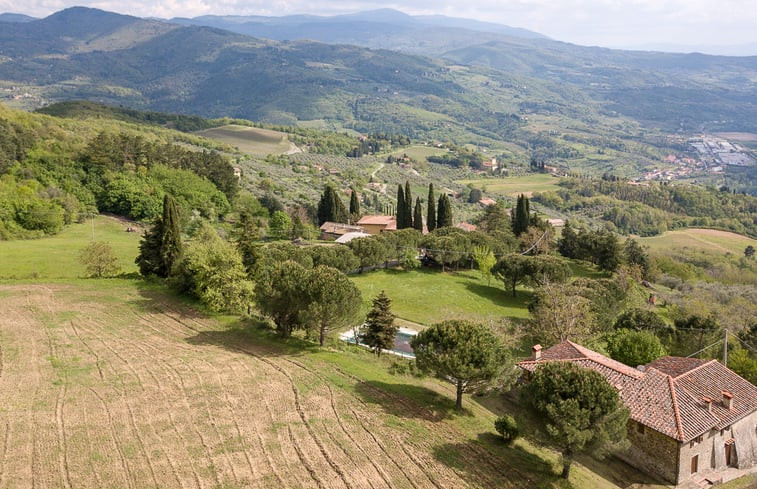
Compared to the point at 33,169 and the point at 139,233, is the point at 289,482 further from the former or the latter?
the point at 33,169

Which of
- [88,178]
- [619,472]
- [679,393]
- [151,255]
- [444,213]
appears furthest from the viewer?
[444,213]

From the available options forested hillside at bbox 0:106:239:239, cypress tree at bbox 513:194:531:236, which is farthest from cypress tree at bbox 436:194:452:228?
forested hillside at bbox 0:106:239:239

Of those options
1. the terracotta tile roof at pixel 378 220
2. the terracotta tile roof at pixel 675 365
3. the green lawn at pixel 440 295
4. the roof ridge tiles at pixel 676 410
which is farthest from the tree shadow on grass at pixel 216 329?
the terracotta tile roof at pixel 378 220

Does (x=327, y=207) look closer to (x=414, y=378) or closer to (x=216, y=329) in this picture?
(x=216, y=329)

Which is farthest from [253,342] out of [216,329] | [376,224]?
[376,224]

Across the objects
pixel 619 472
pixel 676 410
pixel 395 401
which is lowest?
pixel 619 472

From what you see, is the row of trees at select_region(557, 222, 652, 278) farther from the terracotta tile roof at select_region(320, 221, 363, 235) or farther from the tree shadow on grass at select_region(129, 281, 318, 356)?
the tree shadow on grass at select_region(129, 281, 318, 356)
